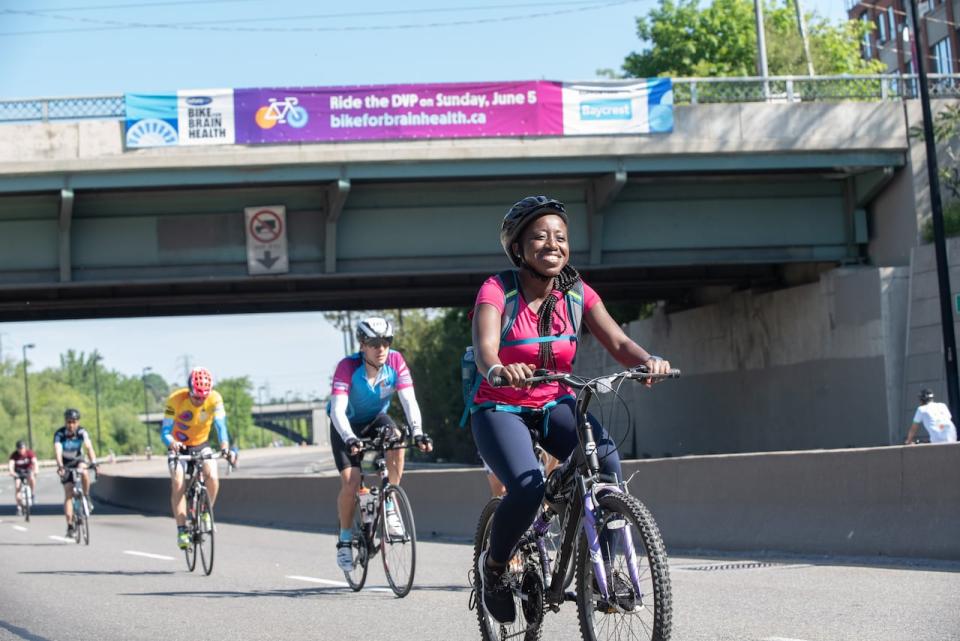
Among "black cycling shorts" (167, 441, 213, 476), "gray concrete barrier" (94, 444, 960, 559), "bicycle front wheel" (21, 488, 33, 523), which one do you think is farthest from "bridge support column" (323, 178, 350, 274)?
"black cycling shorts" (167, 441, 213, 476)

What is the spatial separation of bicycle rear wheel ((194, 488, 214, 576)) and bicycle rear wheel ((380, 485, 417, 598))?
2946mm

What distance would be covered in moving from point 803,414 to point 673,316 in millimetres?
7907

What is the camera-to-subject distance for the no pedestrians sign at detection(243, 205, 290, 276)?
1046 inches

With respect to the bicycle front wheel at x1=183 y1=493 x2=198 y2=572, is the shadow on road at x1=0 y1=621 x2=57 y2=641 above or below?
below

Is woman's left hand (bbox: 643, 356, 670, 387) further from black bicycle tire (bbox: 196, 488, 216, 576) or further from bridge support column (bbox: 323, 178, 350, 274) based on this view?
bridge support column (bbox: 323, 178, 350, 274)

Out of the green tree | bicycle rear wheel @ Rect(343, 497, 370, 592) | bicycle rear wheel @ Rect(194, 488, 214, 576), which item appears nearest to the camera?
bicycle rear wheel @ Rect(343, 497, 370, 592)

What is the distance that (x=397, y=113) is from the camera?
2586 cm

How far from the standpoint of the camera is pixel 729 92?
A: 1072 inches

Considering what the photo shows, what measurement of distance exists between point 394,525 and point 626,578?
4.86 meters

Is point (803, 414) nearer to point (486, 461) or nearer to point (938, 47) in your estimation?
point (486, 461)

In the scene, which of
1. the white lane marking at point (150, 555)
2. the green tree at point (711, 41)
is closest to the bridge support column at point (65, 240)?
the white lane marking at point (150, 555)

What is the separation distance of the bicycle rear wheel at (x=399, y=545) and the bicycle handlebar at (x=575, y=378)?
14.4 feet

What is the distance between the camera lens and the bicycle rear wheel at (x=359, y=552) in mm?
10148

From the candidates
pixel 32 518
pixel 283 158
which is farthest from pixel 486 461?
pixel 32 518
